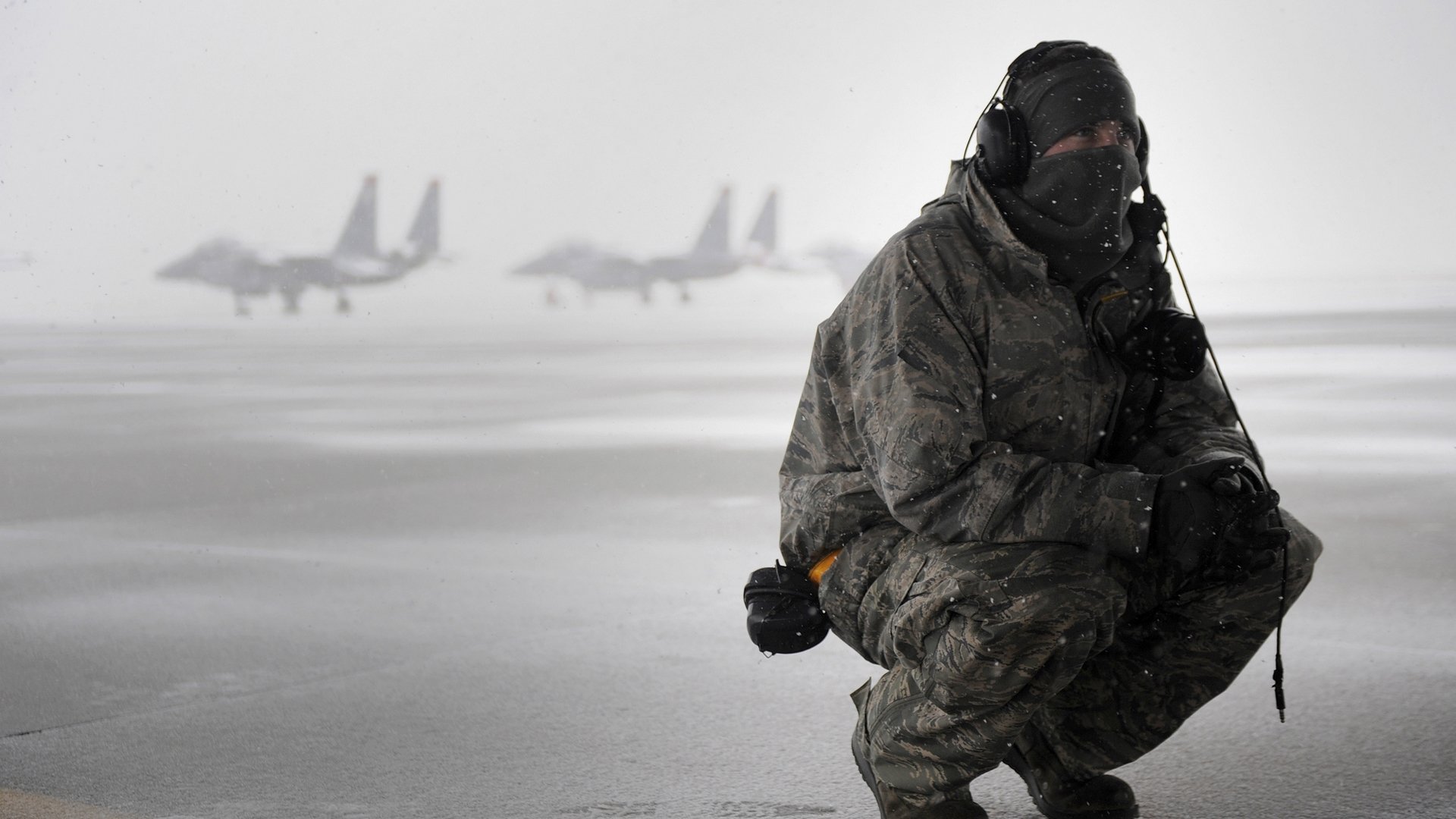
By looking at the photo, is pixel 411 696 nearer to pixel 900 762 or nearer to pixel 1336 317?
pixel 900 762

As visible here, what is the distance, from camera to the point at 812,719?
2.73 m

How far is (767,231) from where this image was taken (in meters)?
46.2

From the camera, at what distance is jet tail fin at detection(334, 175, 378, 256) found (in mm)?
40938

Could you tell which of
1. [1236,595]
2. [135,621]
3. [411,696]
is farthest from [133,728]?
[1236,595]

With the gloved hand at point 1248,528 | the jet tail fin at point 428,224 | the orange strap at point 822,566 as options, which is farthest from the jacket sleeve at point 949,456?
the jet tail fin at point 428,224

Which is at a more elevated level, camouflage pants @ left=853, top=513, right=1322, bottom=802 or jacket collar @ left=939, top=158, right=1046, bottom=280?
jacket collar @ left=939, top=158, right=1046, bottom=280

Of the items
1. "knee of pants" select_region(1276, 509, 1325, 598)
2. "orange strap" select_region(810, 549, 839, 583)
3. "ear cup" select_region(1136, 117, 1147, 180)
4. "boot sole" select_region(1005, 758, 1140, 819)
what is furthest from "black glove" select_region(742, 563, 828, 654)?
"ear cup" select_region(1136, 117, 1147, 180)

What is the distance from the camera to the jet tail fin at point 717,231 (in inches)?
1619

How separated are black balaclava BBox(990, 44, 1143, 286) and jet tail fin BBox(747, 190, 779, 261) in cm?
4267

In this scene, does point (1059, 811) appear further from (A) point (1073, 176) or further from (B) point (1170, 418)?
(A) point (1073, 176)

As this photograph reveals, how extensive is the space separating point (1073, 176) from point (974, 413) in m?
0.42

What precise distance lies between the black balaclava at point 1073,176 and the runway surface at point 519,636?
91 centimetres

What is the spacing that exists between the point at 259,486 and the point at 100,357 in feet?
45.6

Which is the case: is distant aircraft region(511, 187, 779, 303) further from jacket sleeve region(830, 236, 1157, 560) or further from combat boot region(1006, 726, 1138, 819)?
jacket sleeve region(830, 236, 1157, 560)
